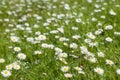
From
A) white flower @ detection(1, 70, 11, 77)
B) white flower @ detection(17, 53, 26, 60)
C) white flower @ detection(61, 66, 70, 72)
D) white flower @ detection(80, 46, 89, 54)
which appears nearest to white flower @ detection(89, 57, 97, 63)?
white flower @ detection(80, 46, 89, 54)

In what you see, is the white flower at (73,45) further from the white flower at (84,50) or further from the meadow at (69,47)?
the white flower at (84,50)

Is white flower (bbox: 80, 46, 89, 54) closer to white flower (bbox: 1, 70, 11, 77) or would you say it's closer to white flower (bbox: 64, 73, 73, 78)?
white flower (bbox: 64, 73, 73, 78)

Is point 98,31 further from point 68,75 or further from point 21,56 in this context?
point 68,75

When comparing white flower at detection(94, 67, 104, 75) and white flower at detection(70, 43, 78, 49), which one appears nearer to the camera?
white flower at detection(94, 67, 104, 75)

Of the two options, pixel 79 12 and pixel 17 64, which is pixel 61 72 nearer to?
pixel 17 64

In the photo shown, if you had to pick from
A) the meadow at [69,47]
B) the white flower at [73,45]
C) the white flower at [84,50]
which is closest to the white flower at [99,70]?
the meadow at [69,47]

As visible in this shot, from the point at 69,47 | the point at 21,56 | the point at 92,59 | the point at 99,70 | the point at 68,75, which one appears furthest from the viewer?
the point at 69,47

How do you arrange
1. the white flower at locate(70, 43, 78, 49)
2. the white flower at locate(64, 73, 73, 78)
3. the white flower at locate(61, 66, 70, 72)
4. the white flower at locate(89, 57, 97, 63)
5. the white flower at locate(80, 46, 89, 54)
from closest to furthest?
the white flower at locate(64, 73, 73, 78) < the white flower at locate(61, 66, 70, 72) < the white flower at locate(89, 57, 97, 63) < the white flower at locate(80, 46, 89, 54) < the white flower at locate(70, 43, 78, 49)

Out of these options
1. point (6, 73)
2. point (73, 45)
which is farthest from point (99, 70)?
point (6, 73)

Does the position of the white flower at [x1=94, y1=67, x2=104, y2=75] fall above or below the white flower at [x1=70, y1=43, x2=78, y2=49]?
above

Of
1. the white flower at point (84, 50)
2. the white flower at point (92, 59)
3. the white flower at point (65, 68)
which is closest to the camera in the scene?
the white flower at point (65, 68)
